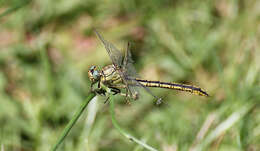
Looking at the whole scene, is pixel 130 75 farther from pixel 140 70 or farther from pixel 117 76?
pixel 140 70

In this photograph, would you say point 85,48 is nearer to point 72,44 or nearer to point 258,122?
point 72,44

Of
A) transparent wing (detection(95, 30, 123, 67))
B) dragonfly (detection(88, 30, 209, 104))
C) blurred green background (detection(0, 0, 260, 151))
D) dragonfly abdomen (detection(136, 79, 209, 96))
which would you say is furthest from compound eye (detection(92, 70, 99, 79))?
dragonfly abdomen (detection(136, 79, 209, 96))

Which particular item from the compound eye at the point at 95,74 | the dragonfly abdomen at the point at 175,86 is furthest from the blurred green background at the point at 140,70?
the compound eye at the point at 95,74

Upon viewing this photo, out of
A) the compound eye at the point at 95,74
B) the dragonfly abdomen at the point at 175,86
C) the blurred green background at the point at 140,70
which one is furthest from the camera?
the blurred green background at the point at 140,70

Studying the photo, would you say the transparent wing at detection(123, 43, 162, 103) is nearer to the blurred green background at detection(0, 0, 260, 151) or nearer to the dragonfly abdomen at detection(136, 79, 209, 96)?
the dragonfly abdomen at detection(136, 79, 209, 96)

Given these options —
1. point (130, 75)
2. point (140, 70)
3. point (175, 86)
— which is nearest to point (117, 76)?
point (130, 75)

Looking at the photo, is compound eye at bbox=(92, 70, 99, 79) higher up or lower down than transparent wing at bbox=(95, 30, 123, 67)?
lower down

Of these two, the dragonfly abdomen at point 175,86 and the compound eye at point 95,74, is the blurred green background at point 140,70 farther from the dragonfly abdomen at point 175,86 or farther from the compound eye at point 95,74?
the compound eye at point 95,74

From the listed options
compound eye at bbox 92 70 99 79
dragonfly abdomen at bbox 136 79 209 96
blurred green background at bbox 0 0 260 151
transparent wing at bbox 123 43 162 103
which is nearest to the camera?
compound eye at bbox 92 70 99 79

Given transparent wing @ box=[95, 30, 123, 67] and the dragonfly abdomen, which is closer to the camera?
transparent wing @ box=[95, 30, 123, 67]
